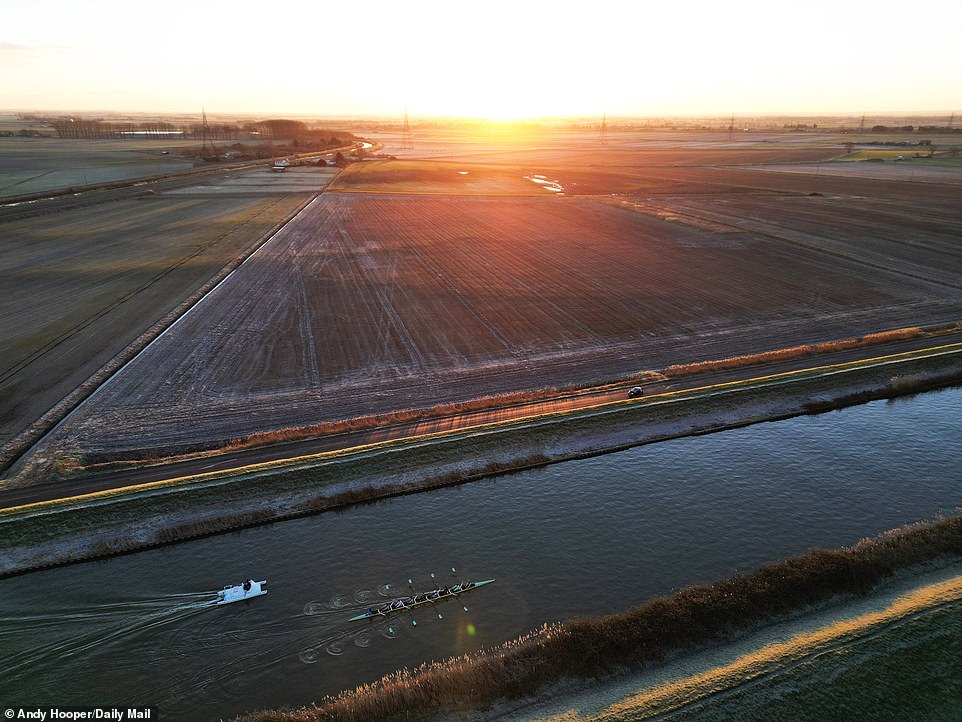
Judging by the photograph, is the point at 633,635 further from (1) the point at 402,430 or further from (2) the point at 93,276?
(2) the point at 93,276

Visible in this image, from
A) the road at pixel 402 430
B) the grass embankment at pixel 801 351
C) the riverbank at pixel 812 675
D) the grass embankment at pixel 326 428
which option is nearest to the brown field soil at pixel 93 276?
the grass embankment at pixel 326 428

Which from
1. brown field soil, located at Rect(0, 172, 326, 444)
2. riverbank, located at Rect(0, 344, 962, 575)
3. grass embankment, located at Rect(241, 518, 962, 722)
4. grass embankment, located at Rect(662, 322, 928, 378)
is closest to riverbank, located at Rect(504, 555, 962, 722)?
grass embankment, located at Rect(241, 518, 962, 722)

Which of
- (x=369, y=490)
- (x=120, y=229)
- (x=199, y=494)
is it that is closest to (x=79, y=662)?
(x=199, y=494)

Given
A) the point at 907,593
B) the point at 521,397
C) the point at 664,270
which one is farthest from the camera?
the point at 664,270

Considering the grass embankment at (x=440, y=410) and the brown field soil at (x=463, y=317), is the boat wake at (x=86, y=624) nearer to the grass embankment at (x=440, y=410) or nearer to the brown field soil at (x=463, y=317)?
the grass embankment at (x=440, y=410)

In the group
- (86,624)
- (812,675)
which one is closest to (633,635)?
(812,675)

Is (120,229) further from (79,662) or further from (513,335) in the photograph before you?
(79,662)

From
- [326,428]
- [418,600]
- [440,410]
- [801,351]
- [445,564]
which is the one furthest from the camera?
[801,351]
